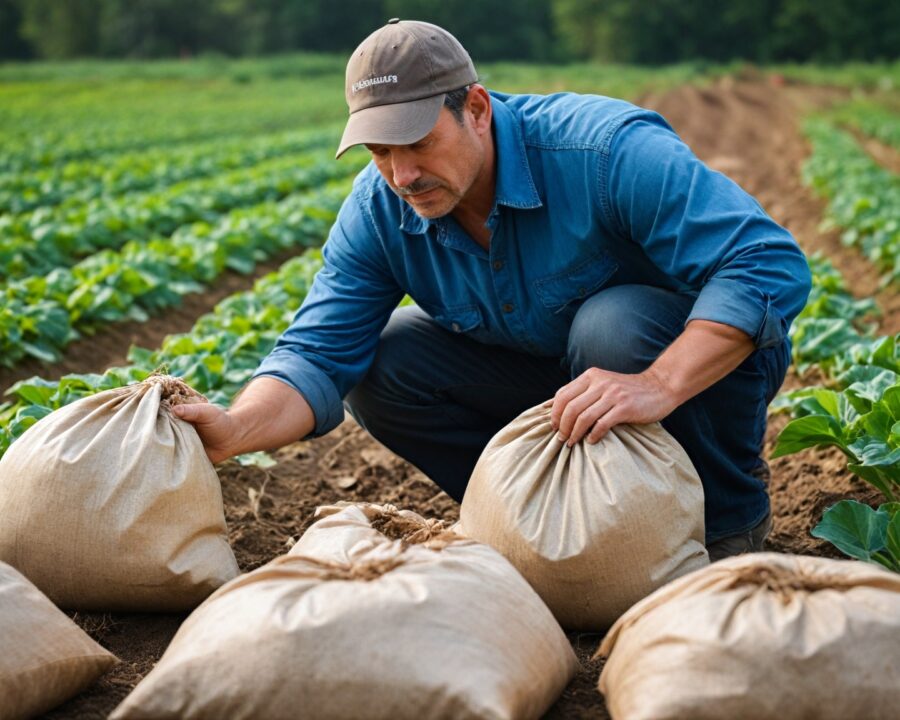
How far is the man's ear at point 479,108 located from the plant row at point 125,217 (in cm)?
539

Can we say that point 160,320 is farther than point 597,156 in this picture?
Yes

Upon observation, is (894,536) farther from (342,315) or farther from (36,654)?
(36,654)

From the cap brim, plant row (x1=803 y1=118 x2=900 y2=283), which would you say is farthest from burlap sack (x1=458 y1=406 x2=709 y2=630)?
plant row (x1=803 y1=118 x2=900 y2=283)

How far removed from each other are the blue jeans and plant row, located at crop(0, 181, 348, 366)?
2.64 meters

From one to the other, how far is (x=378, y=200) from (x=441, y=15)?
70035 millimetres

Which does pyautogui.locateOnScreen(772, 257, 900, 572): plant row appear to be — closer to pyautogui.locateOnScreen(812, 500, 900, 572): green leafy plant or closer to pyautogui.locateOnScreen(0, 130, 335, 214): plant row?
pyautogui.locateOnScreen(812, 500, 900, 572): green leafy plant

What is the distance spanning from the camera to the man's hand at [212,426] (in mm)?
Answer: 2684

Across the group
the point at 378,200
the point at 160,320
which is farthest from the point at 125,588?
the point at 160,320

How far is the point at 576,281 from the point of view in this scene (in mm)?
2975

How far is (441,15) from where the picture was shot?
69.7 meters

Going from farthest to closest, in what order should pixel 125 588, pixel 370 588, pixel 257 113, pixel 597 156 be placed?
pixel 257 113, pixel 597 156, pixel 125 588, pixel 370 588

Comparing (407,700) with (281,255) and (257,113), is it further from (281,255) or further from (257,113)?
(257,113)

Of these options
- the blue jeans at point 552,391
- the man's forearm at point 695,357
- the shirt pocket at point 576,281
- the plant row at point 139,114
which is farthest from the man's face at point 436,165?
the plant row at point 139,114

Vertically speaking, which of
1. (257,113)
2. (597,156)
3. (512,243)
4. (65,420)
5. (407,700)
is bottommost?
(257,113)
